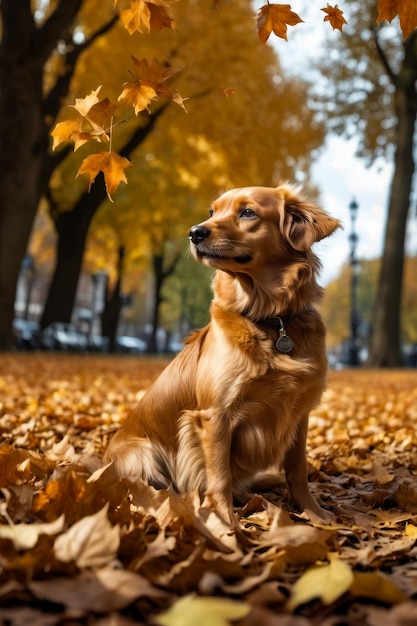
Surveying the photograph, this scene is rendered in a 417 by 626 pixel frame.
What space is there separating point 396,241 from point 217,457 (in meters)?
18.5

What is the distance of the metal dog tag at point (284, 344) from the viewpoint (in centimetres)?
319

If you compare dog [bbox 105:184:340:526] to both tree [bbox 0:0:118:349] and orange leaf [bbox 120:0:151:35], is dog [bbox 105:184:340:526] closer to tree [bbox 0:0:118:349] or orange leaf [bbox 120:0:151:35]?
orange leaf [bbox 120:0:151:35]

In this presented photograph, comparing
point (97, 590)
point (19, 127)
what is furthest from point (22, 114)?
point (97, 590)

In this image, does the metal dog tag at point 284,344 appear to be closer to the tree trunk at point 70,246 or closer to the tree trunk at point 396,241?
the tree trunk at point 396,241

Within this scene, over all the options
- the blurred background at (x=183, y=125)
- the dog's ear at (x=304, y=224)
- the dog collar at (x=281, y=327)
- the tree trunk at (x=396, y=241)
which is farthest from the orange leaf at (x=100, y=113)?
the tree trunk at (x=396, y=241)

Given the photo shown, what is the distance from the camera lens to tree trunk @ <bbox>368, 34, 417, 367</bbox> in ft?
Result: 66.9

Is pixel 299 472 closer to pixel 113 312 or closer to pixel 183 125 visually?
pixel 183 125

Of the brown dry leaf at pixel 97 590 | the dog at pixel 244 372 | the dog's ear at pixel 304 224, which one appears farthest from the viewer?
the dog's ear at pixel 304 224

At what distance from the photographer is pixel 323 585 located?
1895 millimetres

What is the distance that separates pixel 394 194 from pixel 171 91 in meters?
18.5

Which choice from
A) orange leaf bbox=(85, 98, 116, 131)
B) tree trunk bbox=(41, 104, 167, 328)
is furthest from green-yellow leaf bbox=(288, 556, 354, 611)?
tree trunk bbox=(41, 104, 167, 328)

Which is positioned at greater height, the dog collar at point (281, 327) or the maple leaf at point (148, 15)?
the maple leaf at point (148, 15)

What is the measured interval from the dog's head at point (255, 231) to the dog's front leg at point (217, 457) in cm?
74

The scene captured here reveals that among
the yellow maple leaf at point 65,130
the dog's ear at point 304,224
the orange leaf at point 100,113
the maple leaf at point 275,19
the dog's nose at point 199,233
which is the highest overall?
the maple leaf at point 275,19
